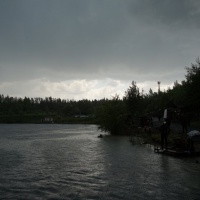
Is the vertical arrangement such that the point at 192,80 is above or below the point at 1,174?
above

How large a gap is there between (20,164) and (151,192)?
667 inches

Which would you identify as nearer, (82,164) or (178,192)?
(178,192)

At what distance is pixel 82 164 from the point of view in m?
29.9

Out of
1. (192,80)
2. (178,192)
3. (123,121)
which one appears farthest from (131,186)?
(123,121)

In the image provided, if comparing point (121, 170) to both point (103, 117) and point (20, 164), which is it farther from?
point (103, 117)

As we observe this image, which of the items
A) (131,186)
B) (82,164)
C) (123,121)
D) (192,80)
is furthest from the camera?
(123,121)

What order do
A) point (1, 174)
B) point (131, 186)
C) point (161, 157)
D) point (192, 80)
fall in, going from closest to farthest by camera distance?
point (131, 186)
point (1, 174)
point (161, 157)
point (192, 80)

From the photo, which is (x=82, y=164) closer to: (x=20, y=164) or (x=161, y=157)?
(x=20, y=164)

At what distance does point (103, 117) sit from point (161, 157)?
40.9 metres

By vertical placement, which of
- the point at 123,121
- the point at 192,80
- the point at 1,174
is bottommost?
the point at 1,174

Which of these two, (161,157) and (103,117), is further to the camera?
(103,117)

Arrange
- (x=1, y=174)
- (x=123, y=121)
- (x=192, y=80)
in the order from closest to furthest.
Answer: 1. (x=1, y=174)
2. (x=192, y=80)
3. (x=123, y=121)

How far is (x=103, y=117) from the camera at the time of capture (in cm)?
7300

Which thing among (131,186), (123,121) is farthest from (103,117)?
(131,186)
